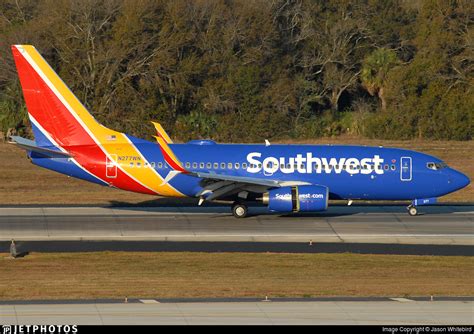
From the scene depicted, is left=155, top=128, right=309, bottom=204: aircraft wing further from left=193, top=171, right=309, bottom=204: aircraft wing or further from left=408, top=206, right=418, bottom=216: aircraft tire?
left=408, top=206, right=418, bottom=216: aircraft tire

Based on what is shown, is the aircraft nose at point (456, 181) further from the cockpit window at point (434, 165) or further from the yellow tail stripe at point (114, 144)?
the yellow tail stripe at point (114, 144)

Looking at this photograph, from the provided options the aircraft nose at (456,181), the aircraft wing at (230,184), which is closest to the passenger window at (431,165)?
the aircraft nose at (456,181)

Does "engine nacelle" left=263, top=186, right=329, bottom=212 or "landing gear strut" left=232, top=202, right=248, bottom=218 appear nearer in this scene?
"engine nacelle" left=263, top=186, right=329, bottom=212

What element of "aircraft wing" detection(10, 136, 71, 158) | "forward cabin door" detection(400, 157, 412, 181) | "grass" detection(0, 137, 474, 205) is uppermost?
"aircraft wing" detection(10, 136, 71, 158)

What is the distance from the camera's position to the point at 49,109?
44.0 m

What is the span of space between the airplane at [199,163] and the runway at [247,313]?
16.8 metres

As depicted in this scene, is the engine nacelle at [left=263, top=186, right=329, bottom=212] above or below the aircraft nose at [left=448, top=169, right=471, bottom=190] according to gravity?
below

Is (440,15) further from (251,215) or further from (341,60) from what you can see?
(251,215)

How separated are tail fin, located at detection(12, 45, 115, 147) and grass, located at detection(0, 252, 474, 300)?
398 inches

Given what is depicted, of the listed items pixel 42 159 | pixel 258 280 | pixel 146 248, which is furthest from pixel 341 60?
pixel 258 280

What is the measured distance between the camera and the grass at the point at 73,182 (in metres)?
50.6

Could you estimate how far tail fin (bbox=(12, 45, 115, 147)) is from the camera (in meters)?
43.8

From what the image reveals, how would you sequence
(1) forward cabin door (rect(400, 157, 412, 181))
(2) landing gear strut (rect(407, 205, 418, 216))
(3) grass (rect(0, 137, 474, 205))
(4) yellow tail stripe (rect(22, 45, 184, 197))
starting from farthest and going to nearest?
(3) grass (rect(0, 137, 474, 205))
(2) landing gear strut (rect(407, 205, 418, 216))
(1) forward cabin door (rect(400, 157, 412, 181))
(4) yellow tail stripe (rect(22, 45, 184, 197))

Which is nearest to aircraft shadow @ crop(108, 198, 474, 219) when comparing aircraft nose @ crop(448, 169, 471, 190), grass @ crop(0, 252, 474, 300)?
aircraft nose @ crop(448, 169, 471, 190)
